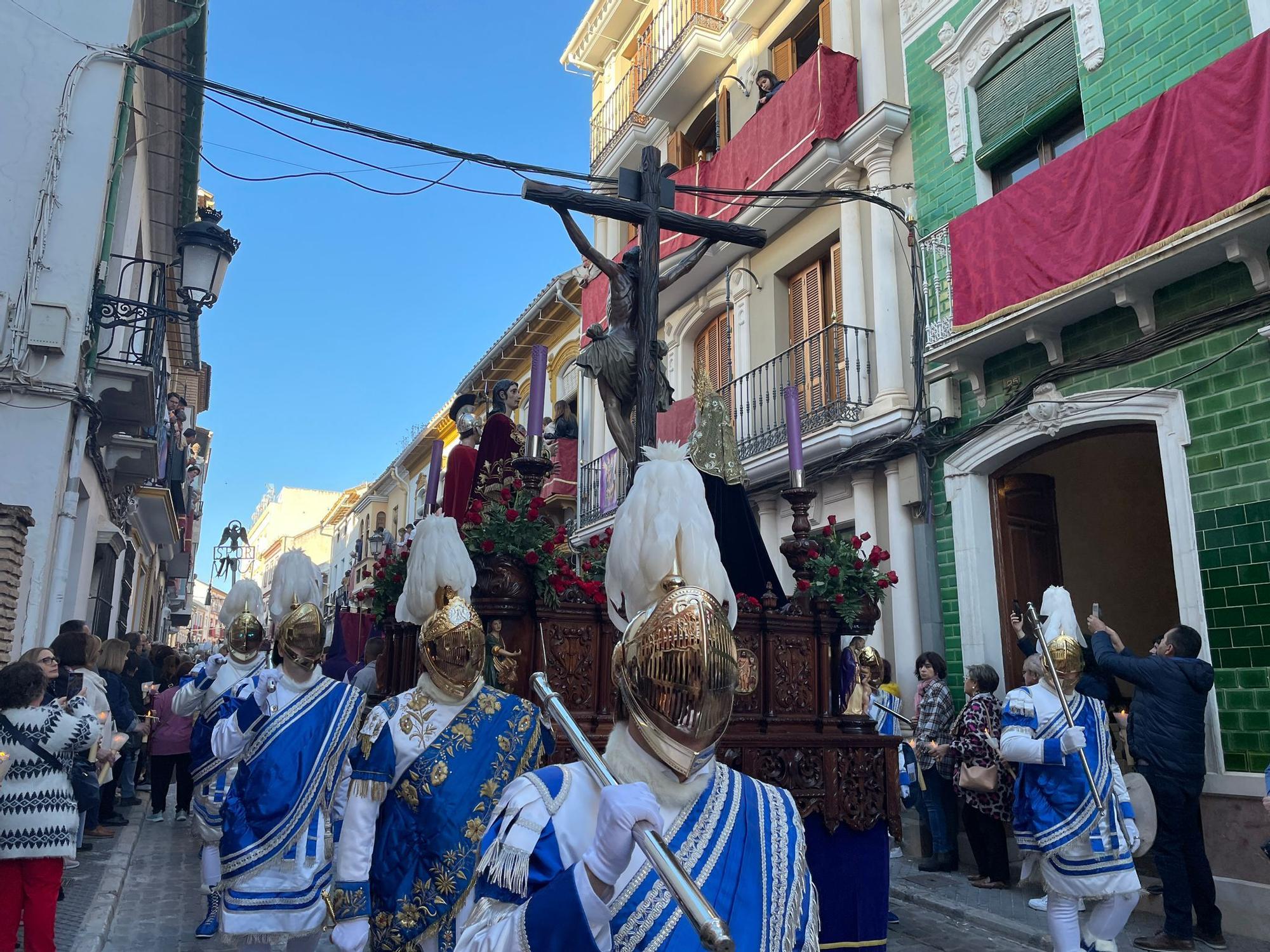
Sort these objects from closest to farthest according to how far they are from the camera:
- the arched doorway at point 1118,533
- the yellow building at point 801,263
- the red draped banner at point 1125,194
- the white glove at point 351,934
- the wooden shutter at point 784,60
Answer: the white glove at point 351,934 → the red draped banner at point 1125,194 → the yellow building at point 801,263 → the arched doorway at point 1118,533 → the wooden shutter at point 784,60

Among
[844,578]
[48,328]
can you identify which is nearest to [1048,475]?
[844,578]

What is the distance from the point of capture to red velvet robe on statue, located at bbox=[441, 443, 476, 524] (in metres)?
6.18

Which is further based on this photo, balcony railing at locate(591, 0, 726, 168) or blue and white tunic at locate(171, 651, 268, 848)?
balcony railing at locate(591, 0, 726, 168)

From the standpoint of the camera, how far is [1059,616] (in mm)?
5727

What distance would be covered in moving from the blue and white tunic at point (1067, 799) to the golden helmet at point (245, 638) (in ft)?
15.5

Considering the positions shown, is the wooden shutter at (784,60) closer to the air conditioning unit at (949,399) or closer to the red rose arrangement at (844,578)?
the air conditioning unit at (949,399)

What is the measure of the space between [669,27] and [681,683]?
51.5ft

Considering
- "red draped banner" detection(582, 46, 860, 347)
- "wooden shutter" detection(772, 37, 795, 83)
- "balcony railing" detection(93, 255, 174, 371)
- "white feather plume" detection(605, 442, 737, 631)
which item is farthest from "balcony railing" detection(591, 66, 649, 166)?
"white feather plume" detection(605, 442, 737, 631)

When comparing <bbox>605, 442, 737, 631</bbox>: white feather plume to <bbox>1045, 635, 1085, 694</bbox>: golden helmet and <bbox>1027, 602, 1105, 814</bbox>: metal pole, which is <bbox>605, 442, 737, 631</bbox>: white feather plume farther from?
<bbox>1045, 635, 1085, 694</bbox>: golden helmet

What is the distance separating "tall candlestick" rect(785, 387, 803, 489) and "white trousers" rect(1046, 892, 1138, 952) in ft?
8.55

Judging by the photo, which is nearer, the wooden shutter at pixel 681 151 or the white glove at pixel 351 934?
the white glove at pixel 351 934

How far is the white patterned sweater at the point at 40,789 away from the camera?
4.33 metres

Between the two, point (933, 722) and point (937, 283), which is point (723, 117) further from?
point (933, 722)

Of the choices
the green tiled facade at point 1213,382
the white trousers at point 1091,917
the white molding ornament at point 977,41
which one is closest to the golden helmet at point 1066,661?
the white trousers at point 1091,917
